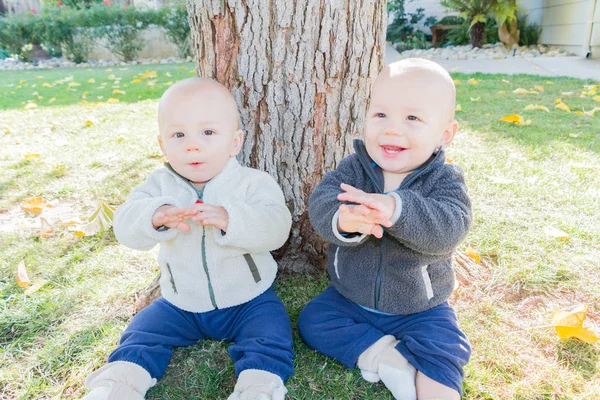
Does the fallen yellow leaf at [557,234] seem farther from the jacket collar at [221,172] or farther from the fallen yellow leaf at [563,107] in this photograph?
the fallen yellow leaf at [563,107]

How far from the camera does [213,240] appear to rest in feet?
5.81

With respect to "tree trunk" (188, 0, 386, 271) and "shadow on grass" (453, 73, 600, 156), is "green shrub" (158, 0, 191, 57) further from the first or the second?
"tree trunk" (188, 0, 386, 271)

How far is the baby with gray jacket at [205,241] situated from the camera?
163 cm

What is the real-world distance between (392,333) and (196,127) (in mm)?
1030

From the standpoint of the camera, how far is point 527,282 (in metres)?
2.06

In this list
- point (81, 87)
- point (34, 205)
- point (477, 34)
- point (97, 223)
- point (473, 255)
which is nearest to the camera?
point (473, 255)

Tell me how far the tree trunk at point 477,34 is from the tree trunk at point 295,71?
9466mm

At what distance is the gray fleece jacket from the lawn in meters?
0.29

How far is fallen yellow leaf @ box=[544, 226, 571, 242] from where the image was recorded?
229 cm

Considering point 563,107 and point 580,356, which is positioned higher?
point 563,107

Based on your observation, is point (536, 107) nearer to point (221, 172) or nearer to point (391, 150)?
point (391, 150)

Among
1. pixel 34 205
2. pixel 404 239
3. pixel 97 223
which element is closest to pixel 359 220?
pixel 404 239

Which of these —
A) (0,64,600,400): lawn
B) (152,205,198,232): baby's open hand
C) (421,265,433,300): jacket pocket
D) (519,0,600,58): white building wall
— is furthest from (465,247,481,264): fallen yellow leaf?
(519,0,600,58): white building wall

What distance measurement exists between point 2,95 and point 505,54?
891 centimetres
